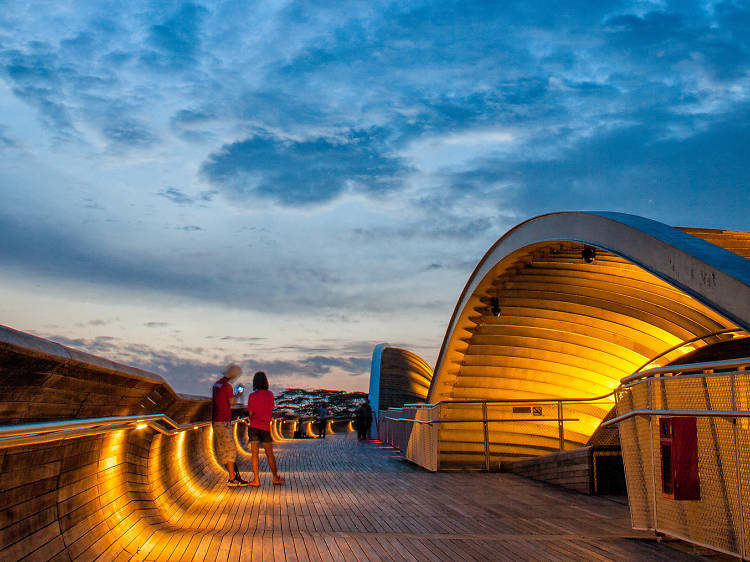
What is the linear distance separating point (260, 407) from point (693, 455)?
6.10m

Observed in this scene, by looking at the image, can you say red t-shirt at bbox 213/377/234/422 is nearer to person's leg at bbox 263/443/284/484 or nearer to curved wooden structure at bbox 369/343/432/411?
person's leg at bbox 263/443/284/484

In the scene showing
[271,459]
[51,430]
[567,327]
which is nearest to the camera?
[51,430]

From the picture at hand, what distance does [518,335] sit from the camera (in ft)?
71.3

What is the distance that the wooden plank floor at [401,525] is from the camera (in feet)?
19.5

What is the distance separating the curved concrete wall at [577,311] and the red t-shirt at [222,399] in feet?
19.1

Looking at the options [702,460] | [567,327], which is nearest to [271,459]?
[702,460]

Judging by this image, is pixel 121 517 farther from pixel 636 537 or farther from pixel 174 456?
pixel 636 537

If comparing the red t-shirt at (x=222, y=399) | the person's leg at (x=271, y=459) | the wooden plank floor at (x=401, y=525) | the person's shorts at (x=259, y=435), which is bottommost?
the wooden plank floor at (x=401, y=525)

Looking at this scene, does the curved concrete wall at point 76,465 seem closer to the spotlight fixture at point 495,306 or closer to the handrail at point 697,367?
the handrail at point 697,367

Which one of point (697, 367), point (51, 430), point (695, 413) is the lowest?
point (51, 430)

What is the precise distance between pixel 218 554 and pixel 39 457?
2286mm

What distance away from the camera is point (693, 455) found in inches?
239

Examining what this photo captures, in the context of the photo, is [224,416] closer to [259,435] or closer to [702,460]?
[259,435]

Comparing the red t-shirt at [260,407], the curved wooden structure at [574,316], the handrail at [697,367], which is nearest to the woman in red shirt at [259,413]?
the red t-shirt at [260,407]
